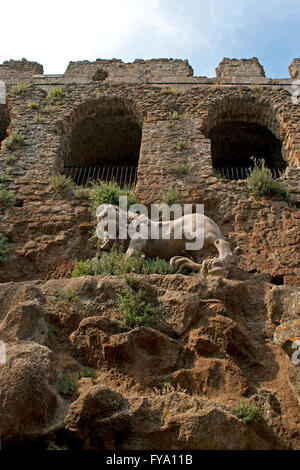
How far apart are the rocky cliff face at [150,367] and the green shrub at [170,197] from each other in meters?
2.27

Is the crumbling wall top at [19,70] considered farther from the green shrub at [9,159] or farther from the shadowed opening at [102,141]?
the green shrub at [9,159]

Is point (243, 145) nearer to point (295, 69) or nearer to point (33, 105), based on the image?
point (295, 69)

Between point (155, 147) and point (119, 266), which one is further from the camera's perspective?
point (155, 147)

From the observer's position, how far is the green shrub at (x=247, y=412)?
4.20m

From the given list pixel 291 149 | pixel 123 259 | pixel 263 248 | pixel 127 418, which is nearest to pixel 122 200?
pixel 123 259

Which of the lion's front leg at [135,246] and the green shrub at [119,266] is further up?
the lion's front leg at [135,246]

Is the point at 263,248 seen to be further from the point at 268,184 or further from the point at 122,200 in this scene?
the point at 122,200

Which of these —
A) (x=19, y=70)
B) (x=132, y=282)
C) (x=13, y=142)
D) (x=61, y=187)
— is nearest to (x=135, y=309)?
(x=132, y=282)

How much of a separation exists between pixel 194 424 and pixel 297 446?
3.40ft

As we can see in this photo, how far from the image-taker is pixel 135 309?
17.4ft

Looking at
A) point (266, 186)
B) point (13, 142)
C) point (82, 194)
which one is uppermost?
point (13, 142)

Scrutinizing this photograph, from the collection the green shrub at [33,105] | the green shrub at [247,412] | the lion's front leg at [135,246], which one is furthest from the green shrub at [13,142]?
the green shrub at [247,412]

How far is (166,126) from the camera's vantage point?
963 cm

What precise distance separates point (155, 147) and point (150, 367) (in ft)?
17.1
